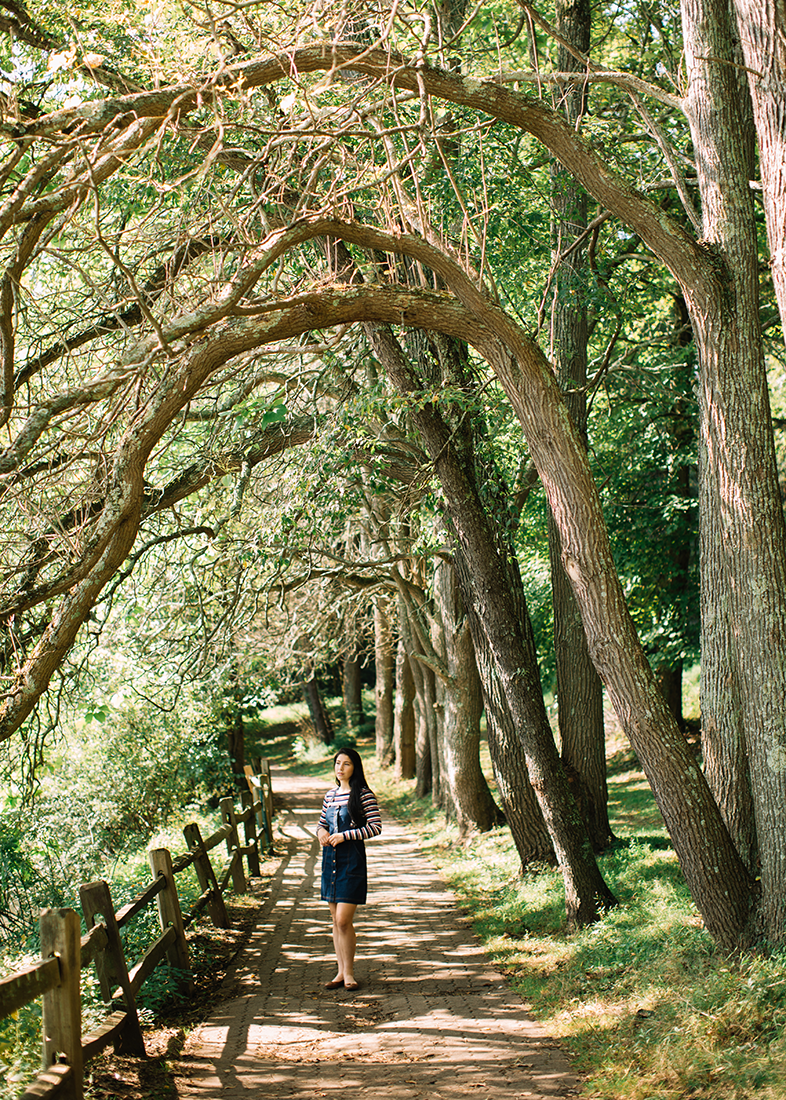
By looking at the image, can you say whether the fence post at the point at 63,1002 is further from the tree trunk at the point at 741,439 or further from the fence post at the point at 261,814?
the fence post at the point at 261,814

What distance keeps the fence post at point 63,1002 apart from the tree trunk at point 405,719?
1939cm

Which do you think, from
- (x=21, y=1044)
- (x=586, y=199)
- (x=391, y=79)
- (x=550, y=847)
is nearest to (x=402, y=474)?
(x=586, y=199)

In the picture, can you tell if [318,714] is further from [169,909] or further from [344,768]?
[344,768]

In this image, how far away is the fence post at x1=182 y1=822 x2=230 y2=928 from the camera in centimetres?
929

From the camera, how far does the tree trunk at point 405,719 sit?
→ 24.5 m

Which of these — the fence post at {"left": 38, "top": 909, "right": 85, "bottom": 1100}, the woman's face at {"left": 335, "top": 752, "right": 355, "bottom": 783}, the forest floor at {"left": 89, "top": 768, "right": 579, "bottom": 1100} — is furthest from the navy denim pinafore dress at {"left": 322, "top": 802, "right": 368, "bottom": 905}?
the fence post at {"left": 38, "top": 909, "right": 85, "bottom": 1100}

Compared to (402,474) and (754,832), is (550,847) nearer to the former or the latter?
(754,832)

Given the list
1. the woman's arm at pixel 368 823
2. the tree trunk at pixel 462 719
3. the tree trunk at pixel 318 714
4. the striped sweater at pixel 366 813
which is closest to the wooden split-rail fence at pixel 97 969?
the striped sweater at pixel 366 813

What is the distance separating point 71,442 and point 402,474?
548cm

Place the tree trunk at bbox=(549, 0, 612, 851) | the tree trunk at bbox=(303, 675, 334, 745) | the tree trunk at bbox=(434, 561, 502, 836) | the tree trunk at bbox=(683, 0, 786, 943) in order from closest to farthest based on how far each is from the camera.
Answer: the tree trunk at bbox=(683, 0, 786, 943)
the tree trunk at bbox=(549, 0, 612, 851)
the tree trunk at bbox=(434, 561, 502, 836)
the tree trunk at bbox=(303, 675, 334, 745)

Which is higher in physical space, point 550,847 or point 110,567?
point 110,567

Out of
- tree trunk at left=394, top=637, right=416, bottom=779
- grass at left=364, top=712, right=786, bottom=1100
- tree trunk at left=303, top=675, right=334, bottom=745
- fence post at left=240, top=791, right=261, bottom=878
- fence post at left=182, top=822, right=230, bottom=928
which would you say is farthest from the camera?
tree trunk at left=303, top=675, right=334, bottom=745

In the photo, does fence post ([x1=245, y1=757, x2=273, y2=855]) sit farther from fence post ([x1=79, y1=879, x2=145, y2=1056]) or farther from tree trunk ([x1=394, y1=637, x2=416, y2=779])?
fence post ([x1=79, y1=879, x2=145, y2=1056])

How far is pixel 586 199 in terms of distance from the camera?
11164 mm
